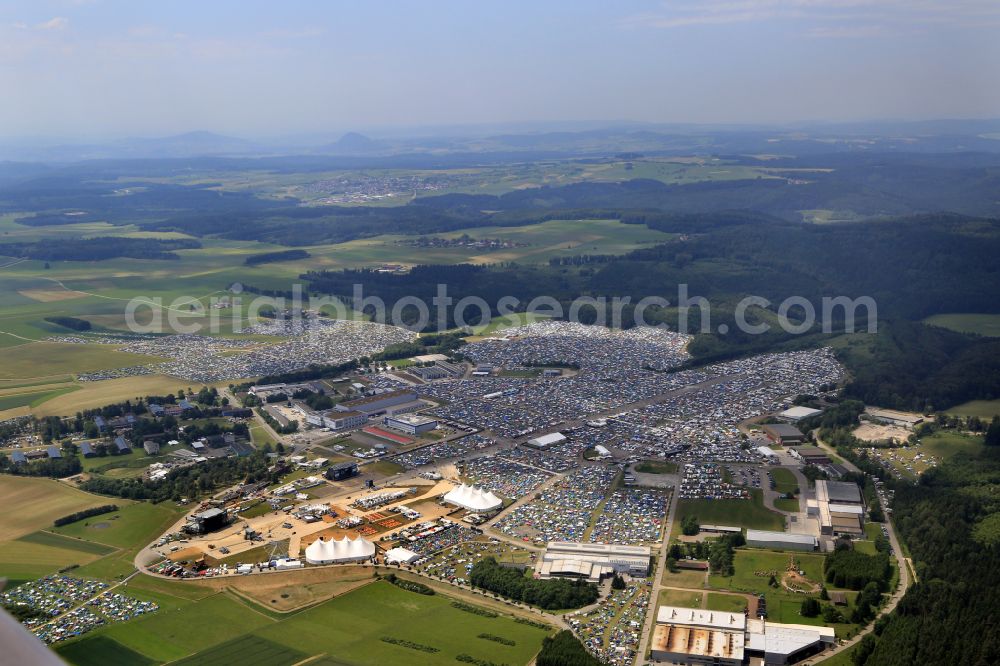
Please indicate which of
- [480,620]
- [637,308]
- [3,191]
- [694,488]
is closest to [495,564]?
[480,620]

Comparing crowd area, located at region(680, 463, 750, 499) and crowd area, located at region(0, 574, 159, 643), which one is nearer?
crowd area, located at region(0, 574, 159, 643)

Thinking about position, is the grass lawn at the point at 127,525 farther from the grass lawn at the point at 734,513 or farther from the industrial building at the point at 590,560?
the grass lawn at the point at 734,513

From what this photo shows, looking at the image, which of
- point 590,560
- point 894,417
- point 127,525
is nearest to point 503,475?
point 590,560

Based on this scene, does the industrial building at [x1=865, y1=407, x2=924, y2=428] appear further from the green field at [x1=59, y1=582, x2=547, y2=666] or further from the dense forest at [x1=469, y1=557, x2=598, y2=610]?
the green field at [x1=59, y1=582, x2=547, y2=666]

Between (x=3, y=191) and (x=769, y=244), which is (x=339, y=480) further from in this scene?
(x=3, y=191)

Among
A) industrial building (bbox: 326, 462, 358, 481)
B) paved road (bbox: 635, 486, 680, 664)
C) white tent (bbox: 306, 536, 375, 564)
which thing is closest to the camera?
paved road (bbox: 635, 486, 680, 664)

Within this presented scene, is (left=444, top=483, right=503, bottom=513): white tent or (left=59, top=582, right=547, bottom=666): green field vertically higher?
(left=444, top=483, right=503, bottom=513): white tent

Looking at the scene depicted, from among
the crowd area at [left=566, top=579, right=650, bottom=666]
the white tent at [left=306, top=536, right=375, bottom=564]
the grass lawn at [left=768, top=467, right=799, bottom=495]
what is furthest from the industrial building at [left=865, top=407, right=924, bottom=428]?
the white tent at [left=306, top=536, right=375, bottom=564]
